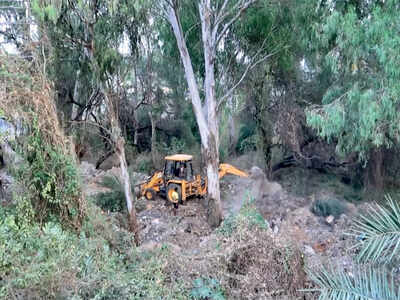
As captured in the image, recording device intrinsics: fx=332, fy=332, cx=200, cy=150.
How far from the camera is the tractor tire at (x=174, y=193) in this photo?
9.06 m

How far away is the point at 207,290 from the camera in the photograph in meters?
3.84

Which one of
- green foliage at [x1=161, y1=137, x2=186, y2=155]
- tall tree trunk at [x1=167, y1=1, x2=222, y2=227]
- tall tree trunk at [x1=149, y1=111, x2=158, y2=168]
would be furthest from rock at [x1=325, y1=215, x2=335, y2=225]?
tall tree trunk at [x1=149, y1=111, x2=158, y2=168]

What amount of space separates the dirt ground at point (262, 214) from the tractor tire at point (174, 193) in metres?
0.26

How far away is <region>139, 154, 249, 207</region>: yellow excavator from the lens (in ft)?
29.9

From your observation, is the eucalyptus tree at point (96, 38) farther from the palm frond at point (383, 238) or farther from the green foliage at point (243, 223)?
the palm frond at point (383, 238)

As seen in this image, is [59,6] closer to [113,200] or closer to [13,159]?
[13,159]

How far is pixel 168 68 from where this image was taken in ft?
46.0

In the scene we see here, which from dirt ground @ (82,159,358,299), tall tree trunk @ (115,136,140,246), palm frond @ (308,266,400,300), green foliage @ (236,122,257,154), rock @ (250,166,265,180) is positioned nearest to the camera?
palm frond @ (308,266,400,300)

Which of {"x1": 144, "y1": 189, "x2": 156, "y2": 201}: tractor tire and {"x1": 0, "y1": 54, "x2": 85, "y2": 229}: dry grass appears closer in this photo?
{"x1": 0, "y1": 54, "x2": 85, "y2": 229}: dry grass

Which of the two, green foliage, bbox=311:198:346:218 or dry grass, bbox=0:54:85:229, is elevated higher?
dry grass, bbox=0:54:85:229

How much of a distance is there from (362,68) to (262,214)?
14.3 ft

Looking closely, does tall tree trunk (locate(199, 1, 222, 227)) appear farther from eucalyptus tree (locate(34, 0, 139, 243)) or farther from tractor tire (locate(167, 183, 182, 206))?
eucalyptus tree (locate(34, 0, 139, 243))

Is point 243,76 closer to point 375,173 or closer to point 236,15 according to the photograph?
point 236,15

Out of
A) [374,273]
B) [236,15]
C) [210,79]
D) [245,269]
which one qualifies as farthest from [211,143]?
[374,273]
